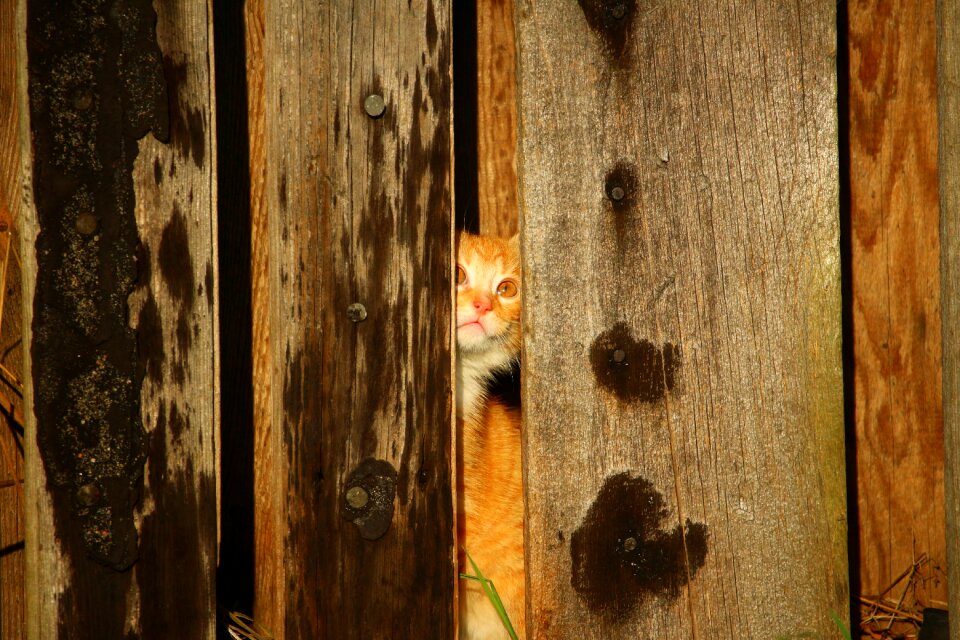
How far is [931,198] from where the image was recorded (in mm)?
2314

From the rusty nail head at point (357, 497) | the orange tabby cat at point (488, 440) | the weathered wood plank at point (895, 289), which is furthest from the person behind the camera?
the weathered wood plank at point (895, 289)

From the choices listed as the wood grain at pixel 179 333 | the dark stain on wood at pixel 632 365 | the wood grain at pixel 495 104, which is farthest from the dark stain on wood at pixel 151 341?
the wood grain at pixel 495 104

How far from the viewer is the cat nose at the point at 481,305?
240cm

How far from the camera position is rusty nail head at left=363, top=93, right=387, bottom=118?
5.08 ft

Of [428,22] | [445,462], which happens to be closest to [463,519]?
[445,462]

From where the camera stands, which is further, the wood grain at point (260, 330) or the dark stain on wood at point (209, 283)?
the wood grain at point (260, 330)

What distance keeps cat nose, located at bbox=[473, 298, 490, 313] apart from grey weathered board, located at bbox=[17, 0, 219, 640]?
999 mm

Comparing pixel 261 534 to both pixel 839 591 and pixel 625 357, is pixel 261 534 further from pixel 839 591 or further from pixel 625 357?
pixel 839 591

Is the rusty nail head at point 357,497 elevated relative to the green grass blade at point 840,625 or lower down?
elevated

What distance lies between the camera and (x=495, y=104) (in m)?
2.58

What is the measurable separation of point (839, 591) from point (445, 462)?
87 centimetres

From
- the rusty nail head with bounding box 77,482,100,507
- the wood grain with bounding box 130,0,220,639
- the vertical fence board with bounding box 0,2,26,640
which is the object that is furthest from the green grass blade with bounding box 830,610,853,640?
the vertical fence board with bounding box 0,2,26,640

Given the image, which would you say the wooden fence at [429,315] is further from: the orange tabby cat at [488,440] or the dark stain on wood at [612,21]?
the orange tabby cat at [488,440]

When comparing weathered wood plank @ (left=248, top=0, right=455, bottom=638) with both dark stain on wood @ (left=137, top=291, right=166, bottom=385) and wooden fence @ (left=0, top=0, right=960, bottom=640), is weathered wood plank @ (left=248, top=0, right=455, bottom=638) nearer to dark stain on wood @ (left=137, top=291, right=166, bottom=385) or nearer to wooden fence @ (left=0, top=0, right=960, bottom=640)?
wooden fence @ (left=0, top=0, right=960, bottom=640)
